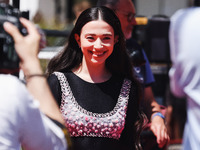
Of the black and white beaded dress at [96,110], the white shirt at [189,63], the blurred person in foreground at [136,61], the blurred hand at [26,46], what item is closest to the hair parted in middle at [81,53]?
the black and white beaded dress at [96,110]

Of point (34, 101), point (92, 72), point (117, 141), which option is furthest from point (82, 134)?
point (34, 101)

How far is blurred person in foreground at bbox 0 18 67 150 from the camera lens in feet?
4.12

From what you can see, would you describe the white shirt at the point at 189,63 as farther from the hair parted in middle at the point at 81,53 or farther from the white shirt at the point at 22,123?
the hair parted in middle at the point at 81,53

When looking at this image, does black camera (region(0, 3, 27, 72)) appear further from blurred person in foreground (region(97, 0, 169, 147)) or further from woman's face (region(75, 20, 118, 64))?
blurred person in foreground (region(97, 0, 169, 147))

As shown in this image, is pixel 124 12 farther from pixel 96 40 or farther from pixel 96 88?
pixel 96 88

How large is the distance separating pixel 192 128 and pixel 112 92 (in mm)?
793

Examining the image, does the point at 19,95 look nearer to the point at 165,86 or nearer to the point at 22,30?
the point at 22,30

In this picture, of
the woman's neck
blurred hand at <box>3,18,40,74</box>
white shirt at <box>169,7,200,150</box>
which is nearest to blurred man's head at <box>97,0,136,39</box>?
the woman's neck

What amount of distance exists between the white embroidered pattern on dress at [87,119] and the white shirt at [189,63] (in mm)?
607

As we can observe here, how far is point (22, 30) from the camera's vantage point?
151 centimetres

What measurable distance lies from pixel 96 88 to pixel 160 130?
1.81 feet

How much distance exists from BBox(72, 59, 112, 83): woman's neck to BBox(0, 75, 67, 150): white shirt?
1.00 metres

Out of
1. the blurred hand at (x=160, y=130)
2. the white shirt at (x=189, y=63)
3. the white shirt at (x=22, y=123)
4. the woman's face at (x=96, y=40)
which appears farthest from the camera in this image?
the blurred hand at (x=160, y=130)

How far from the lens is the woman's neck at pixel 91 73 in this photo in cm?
233
